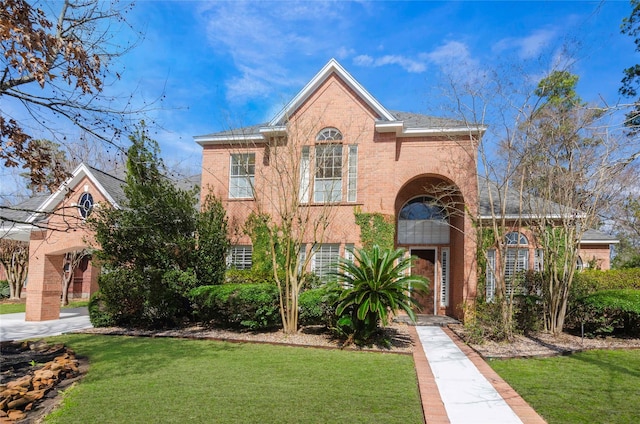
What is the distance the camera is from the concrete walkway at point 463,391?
564 centimetres

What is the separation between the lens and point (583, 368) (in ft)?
26.9

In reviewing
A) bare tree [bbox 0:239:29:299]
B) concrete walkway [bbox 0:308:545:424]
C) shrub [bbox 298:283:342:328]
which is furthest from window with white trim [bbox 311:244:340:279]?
bare tree [bbox 0:239:29:299]

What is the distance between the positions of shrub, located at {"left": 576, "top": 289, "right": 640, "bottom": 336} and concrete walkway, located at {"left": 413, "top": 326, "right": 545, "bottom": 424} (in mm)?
3849

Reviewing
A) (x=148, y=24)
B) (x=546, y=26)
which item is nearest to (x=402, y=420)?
(x=148, y=24)

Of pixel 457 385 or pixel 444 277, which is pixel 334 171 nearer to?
pixel 444 277

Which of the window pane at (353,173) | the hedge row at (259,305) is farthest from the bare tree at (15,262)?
the window pane at (353,173)

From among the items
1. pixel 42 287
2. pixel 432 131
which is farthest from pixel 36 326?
pixel 432 131

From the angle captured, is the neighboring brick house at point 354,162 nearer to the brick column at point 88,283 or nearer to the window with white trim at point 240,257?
the window with white trim at point 240,257

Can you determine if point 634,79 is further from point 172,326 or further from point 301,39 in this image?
point 172,326

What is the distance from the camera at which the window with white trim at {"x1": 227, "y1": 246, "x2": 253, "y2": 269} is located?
50.8ft

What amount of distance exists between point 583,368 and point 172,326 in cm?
1145

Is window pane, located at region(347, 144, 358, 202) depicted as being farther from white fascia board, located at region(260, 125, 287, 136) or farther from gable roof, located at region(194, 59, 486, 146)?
white fascia board, located at region(260, 125, 287, 136)

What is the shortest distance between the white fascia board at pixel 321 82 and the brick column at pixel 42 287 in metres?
10.3

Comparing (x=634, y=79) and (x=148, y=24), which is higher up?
(x=634, y=79)
